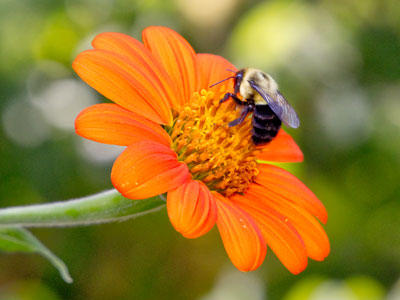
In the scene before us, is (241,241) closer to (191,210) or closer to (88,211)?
(191,210)

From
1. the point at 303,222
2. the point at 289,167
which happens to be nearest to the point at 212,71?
the point at 303,222

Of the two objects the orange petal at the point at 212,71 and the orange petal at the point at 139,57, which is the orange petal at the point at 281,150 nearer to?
the orange petal at the point at 212,71

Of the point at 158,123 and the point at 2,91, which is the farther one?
the point at 2,91

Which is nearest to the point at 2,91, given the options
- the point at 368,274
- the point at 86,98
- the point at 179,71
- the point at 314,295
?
the point at 86,98

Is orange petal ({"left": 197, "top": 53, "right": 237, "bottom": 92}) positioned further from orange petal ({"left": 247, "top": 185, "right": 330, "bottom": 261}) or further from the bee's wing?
orange petal ({"left": 247, "top": 185, "right": 330, "bottom": 261})

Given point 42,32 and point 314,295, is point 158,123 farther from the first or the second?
point 42,32

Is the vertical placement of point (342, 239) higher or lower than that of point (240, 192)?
lower

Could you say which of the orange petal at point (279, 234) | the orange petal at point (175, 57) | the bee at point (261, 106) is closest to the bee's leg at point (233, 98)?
the bee at point (261, 106)
